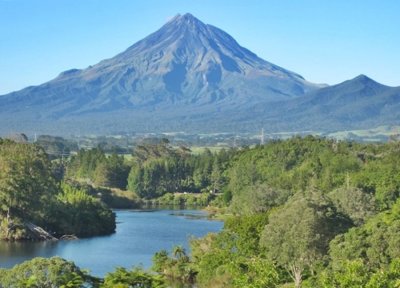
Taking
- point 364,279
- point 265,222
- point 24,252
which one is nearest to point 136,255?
point 24,252

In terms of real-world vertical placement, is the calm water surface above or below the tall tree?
below

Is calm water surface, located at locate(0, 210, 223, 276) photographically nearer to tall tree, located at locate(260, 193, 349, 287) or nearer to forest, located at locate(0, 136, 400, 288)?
forest, located at locate(0, 136, 400, 288)

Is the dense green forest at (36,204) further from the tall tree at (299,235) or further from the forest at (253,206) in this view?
the tall tree at (299,235)

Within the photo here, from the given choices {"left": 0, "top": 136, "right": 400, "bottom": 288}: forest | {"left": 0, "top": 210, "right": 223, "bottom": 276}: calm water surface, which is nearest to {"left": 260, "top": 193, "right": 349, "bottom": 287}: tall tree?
{"left": 0, "top": 136, "right": 400, "bottom": 288}: forest

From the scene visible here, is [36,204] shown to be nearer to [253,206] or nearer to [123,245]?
[123,245]

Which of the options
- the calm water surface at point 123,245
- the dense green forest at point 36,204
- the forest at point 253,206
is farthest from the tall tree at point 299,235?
the dense green forest at point 36,204

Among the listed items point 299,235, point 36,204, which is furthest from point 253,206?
point 299,235

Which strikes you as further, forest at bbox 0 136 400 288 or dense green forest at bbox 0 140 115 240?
dense green forest at bbox 0 140 115 240
